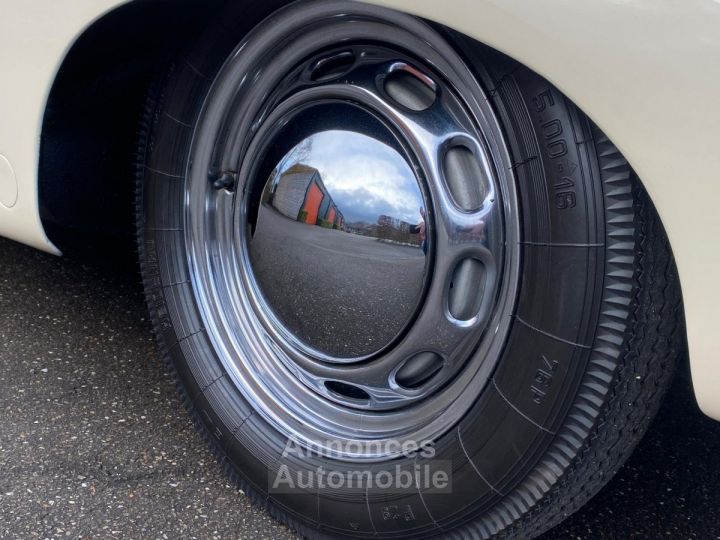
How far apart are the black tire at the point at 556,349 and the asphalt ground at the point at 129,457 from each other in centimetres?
27

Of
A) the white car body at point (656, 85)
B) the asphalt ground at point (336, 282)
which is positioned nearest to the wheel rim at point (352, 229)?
the asphalt ground at point (336, 282)

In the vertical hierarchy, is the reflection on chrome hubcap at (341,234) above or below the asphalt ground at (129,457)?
above

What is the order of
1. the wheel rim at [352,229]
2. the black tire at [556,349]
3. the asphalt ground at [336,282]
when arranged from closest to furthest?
the black tire at [556,349] < the wheel rim at [352,229] < the asphalt ground at [336,282]

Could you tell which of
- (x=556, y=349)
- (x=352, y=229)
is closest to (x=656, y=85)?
(x=556, y=349)

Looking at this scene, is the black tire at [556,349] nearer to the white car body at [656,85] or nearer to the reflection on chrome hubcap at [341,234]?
the white car body at [656,85]

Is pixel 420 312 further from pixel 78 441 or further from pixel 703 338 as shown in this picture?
pixel 78 441

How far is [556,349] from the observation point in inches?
44.2

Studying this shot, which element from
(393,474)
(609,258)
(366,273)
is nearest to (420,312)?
(366,273)

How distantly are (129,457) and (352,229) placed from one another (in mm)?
702

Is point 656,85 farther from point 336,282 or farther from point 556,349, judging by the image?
point 336,282

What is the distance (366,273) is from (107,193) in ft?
2.49

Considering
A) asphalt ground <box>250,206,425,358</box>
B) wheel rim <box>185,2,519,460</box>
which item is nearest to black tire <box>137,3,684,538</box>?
wheel rim <box>185,2,519,460</box>

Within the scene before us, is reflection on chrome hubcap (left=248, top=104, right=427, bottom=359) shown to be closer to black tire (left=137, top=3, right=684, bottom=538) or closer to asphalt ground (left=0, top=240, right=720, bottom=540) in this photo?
black tire (left=137, top=3, right=684, bottom=538)

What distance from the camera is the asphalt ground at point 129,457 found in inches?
59.5
